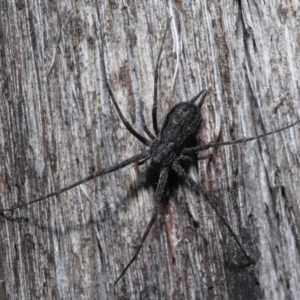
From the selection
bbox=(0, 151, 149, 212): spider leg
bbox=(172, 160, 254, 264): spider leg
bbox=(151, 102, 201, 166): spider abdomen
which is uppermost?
bbox=(151, 102, 201, 166): spider abdomen

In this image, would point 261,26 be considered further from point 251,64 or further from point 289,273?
point 289,273

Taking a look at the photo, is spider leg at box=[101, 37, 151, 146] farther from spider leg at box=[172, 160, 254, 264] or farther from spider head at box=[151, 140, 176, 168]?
spider leg at box=[172, 160, 254, 264]

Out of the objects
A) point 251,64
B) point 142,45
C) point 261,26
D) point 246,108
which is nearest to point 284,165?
point 246,108

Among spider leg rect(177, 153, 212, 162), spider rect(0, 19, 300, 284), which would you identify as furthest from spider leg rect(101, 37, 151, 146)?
spider leg rect(177, 153, 212, 162)

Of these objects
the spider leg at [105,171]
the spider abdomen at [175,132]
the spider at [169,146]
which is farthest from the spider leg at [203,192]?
the spider leg at [105,171]

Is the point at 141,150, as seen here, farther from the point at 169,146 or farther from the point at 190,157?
the point at 190,157

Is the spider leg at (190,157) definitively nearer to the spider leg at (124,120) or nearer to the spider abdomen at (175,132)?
the spider abdomen at (175,132)
